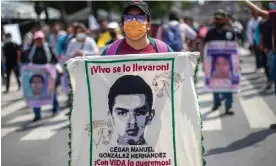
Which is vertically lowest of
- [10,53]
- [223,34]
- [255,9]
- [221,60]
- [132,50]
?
[10,53]

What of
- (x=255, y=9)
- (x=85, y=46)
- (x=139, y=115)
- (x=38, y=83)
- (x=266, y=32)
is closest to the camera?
(x=139, y=115)

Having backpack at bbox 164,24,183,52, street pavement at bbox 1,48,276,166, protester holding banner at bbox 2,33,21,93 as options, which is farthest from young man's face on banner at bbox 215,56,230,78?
protester holding banner at bbox 2,33,21,93

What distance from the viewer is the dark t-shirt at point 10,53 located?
16.1m

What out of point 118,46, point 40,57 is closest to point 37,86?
point 40,57

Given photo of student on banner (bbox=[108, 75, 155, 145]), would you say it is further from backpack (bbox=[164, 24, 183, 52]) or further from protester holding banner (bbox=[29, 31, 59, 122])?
backpack (bbox=[164, 24, 183, 52])

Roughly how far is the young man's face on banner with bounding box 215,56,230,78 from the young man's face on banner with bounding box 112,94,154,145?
600 centimetres

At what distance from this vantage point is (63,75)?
11.9 metres

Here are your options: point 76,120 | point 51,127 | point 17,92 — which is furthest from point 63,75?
point 76,120

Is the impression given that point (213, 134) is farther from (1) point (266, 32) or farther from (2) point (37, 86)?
(1) point (266, 32)

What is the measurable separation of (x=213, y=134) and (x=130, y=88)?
399 centimetres

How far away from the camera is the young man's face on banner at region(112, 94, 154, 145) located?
4.34 m

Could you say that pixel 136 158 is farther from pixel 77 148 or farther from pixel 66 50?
pixel 66 50

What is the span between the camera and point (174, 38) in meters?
13.2

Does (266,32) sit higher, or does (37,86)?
(266,32)
